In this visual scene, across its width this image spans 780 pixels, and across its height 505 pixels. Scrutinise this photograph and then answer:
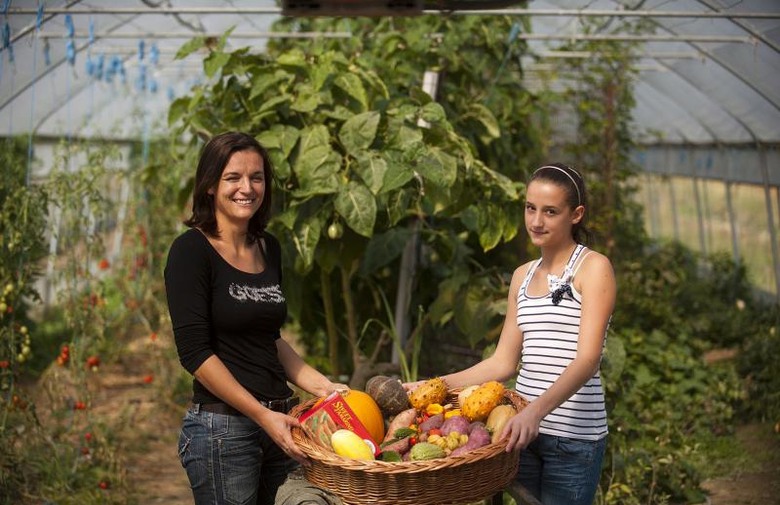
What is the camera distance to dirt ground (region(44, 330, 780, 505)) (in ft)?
16.6

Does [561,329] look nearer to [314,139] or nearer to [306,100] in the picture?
[314,139]

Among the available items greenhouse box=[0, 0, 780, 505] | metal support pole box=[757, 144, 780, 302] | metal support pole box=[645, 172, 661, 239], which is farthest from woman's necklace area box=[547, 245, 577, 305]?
metal support pole box=[645, 172, 661, 239]

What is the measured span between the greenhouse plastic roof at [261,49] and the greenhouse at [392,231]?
36 millimetres

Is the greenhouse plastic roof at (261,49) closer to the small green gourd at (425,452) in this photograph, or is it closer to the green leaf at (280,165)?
the green leaf at (280,165)

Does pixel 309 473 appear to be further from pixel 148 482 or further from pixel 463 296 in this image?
pixel 148 482

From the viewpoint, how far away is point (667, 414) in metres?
5.78

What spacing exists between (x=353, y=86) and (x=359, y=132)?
0.30 metres

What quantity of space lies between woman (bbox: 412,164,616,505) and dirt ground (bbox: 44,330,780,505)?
266cm

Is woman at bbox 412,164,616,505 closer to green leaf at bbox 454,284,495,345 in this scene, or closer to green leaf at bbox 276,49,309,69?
green leaf at bbox 454,284,495,345

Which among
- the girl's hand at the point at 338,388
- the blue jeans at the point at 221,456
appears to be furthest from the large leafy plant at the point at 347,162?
the blue jeans at the point at 221,456

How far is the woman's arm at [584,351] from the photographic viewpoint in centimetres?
218

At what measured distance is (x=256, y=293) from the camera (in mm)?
2553

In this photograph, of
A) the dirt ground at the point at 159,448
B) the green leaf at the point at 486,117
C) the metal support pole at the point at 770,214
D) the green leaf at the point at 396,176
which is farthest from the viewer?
the metal support pole at the point at 770,214

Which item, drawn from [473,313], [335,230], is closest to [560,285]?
[335,230]
